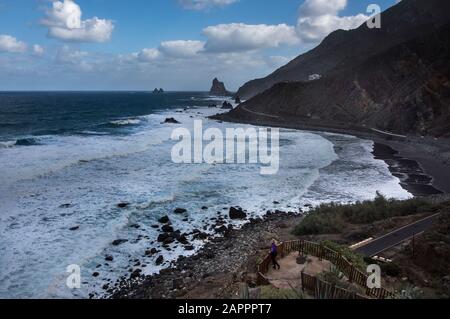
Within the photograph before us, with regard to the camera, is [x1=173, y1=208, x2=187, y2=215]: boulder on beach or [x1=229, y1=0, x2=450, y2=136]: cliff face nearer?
[x1=173, y1=208, x2=187, y2=215]: boulder on beach

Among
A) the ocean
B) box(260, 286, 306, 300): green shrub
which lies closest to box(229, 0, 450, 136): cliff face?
the ocean

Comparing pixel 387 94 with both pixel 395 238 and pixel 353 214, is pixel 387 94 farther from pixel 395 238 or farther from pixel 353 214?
pixel 395 238

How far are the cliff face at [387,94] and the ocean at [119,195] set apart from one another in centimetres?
1366

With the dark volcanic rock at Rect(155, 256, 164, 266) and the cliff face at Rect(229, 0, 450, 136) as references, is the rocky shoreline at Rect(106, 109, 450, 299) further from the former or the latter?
the cliff face at Rect(229, 0, 450, 136)

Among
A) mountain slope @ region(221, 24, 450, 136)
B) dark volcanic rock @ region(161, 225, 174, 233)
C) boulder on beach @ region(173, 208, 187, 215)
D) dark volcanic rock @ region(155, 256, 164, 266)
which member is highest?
mountain slope @ region(221, 24, 450, 136)

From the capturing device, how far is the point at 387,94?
2968 inches

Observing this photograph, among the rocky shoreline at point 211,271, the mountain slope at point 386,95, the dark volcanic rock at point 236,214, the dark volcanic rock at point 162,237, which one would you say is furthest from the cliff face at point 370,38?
the dark volcanic rock at point 162,237

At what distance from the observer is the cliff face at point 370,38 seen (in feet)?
392

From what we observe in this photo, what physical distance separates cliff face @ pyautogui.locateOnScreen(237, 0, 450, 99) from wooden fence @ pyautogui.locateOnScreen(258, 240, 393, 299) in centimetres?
9920

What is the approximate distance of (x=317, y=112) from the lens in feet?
292

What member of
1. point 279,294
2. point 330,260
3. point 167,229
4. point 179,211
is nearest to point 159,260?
point 167,229

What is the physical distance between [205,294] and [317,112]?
78.4 m

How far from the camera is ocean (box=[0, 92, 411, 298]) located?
18906mm
